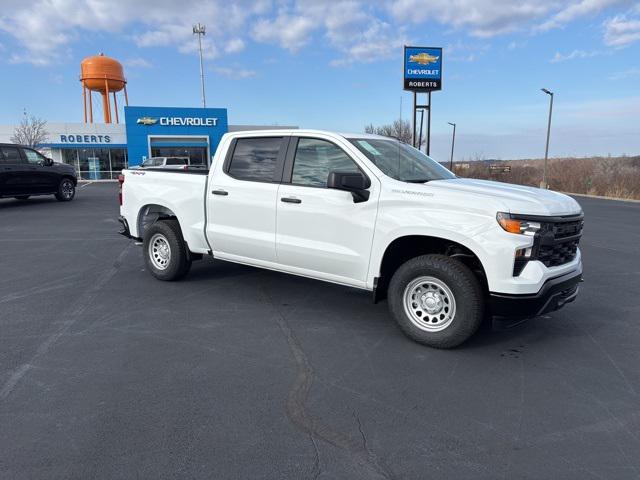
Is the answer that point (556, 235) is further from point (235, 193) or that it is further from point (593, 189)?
point (593, 189)

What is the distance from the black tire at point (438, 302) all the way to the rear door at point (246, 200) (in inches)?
62.5

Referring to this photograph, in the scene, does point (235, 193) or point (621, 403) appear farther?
point (235, 193)

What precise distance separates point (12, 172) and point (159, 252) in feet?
40.2

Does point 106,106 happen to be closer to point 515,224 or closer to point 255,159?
point 255,159

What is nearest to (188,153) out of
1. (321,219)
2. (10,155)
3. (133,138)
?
(133,138)

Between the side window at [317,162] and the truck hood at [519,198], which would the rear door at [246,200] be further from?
the truck hood at [519,198]

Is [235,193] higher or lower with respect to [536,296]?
higher

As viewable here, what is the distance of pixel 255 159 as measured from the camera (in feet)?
18.7

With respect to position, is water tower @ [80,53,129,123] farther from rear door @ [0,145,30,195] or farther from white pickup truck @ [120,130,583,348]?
white pickup truck @ [120,130,583,348]

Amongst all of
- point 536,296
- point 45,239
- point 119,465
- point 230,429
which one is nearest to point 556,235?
point 536,296

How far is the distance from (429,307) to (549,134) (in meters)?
35.9

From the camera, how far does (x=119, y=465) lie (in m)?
2.77

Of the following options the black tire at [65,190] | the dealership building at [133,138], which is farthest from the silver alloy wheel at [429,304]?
the dealership building at [133,138]

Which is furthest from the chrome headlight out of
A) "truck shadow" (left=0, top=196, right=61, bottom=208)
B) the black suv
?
"truck shadow" (left=0, top=196, right=61, bottom=208)
